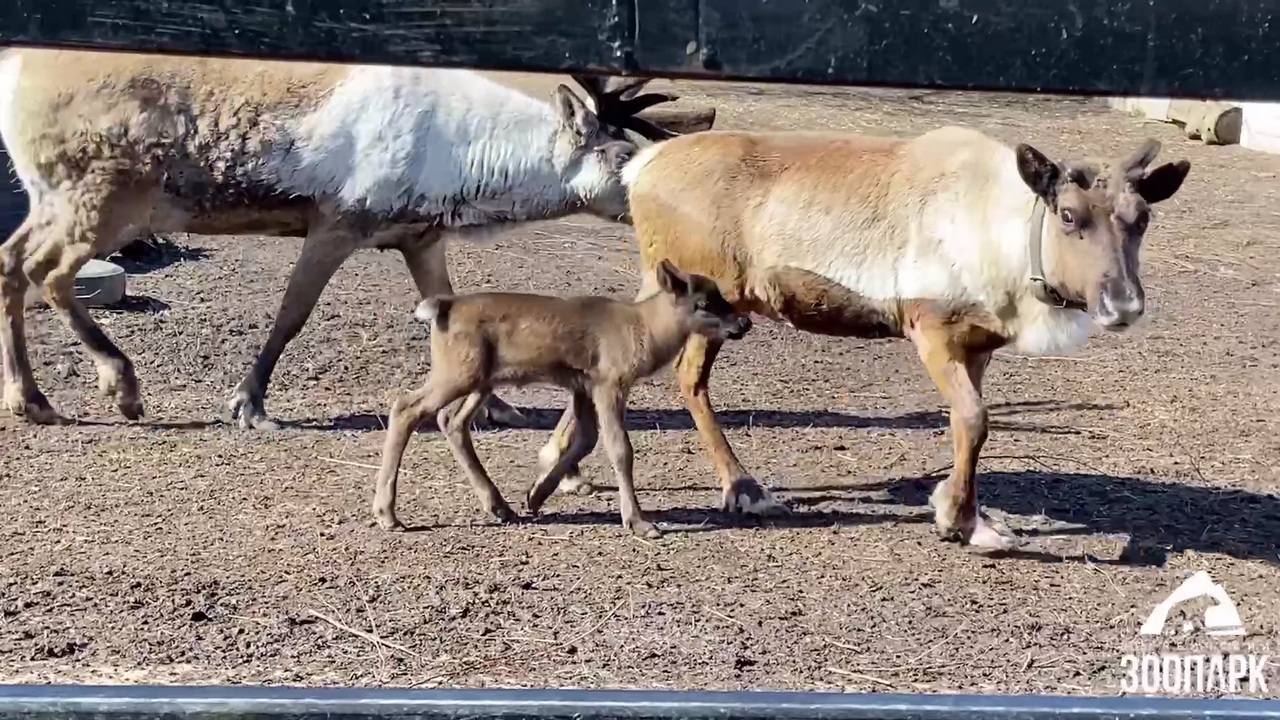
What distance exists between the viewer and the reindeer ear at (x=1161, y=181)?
4945 millimetres

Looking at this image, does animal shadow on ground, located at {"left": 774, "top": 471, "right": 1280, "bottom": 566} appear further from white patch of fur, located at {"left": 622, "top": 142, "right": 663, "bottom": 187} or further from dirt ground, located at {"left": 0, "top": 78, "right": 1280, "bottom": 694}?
white patch of fur, located at {"left": 622, "top": 142, "right": 663, "bottom": 187}

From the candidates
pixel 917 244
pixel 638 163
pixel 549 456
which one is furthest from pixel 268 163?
pixel 917 244

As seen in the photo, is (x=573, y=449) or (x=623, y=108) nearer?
(x=573, y=449)

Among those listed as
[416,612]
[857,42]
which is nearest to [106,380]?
[416,612]

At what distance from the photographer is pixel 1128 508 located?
19.1 feet

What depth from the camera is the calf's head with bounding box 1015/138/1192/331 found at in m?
4.80

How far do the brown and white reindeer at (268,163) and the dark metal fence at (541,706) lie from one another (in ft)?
17.9

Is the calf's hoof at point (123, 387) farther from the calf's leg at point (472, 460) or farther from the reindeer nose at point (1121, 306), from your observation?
the reindeer nose at point (1121, 306)

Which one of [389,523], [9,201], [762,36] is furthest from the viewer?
[9,201]

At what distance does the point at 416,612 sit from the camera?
15.4 ft

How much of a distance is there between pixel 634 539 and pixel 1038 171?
1.81 m

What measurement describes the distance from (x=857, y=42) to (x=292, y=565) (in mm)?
4165

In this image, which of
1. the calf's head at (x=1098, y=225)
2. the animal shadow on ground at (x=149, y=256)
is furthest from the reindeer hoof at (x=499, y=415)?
the animal shadow on ground at (x=149, y=256)

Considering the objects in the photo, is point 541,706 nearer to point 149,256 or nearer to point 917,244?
point 917,244
